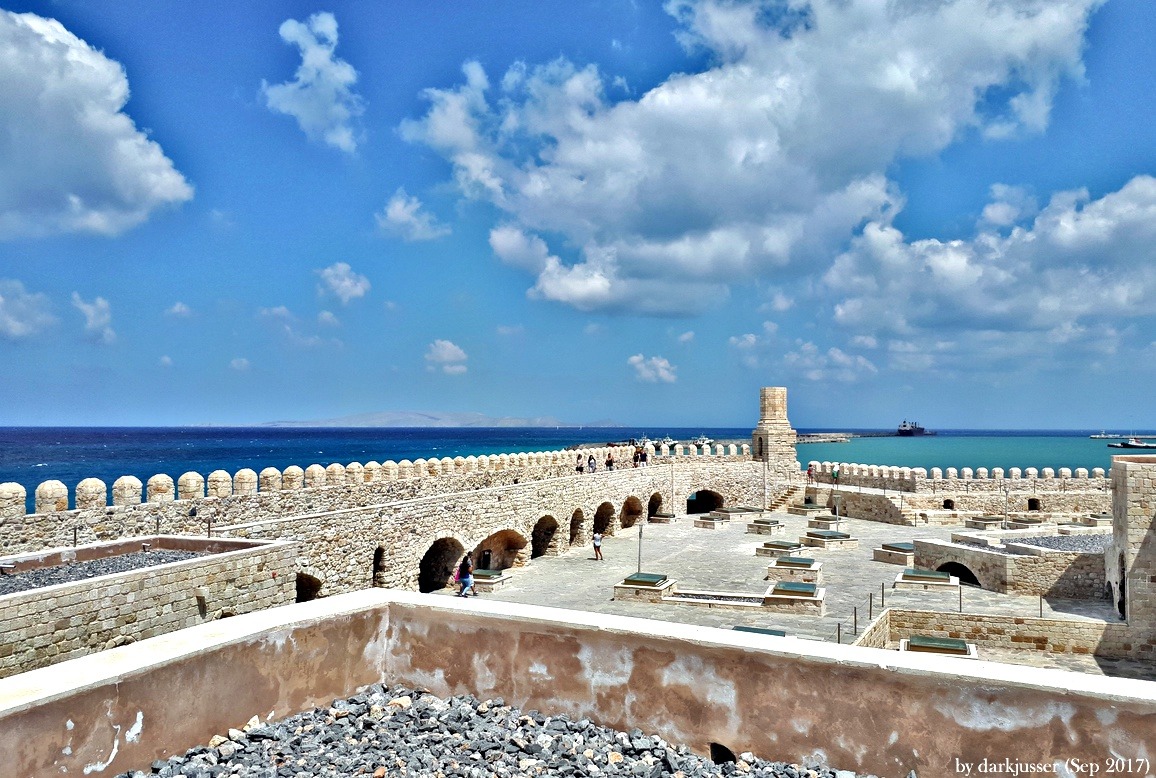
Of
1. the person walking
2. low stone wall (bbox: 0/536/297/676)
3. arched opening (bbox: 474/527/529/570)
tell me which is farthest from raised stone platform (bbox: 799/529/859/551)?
low stone wall (bbox: 0/536/297/676)

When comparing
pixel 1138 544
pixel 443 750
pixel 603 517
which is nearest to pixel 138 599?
pixel 443 750

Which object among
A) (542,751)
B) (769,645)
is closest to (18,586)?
(542,751)

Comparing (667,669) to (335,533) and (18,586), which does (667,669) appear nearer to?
(18,586)

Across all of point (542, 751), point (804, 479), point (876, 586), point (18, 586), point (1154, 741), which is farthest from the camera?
point (804, 479)

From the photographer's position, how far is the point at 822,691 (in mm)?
3424

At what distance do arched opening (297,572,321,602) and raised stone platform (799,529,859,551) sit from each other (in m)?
16.4

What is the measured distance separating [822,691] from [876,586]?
58.5ft

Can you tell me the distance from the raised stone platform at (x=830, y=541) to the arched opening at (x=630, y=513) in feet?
27.4

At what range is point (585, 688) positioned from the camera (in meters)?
3.90

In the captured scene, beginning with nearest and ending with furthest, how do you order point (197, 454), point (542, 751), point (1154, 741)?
point (1154, 741)
point (542, 751)
point (197, 454)

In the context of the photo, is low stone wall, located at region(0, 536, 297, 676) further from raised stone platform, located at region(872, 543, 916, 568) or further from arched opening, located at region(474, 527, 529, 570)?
raised stone platform, located at region(872, 543, 916, 568)

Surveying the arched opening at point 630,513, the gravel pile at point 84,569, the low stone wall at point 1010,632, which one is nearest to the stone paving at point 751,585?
the low stone wall at point 1010,632

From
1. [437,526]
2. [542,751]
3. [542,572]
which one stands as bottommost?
[542,572]

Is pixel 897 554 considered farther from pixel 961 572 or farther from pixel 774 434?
pixel 774 434
